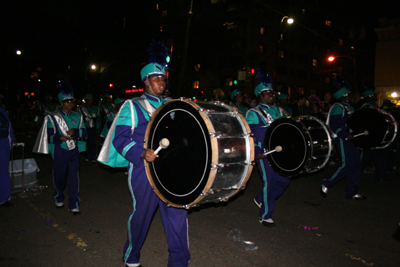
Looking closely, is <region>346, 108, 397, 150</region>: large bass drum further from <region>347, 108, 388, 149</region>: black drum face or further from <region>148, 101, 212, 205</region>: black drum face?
<region>148, 101, 212, 205</region>: black drum face

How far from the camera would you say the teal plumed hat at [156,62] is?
3074 millimetres

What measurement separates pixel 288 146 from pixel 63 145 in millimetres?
3688

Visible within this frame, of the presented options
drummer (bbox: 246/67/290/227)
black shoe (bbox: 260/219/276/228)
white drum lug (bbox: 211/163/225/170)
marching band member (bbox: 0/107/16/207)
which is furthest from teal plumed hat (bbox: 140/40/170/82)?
marching band member (bbox: 0/107/16/207)

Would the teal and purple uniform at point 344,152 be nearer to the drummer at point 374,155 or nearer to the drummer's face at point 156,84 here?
the drummer at point 374,155

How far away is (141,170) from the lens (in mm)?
2898

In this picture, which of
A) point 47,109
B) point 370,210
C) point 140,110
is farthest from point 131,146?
point 47,109

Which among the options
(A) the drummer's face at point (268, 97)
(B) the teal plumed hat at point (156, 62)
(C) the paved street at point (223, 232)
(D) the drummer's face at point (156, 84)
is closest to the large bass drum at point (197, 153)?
(D) the drummer's face at point (156, 84)

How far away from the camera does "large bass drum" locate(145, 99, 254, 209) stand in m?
2.35

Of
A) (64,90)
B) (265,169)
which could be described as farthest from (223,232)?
(64,90)

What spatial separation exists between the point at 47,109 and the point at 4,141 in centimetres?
903

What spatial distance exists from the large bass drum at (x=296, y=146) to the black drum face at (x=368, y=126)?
1673 millimetres

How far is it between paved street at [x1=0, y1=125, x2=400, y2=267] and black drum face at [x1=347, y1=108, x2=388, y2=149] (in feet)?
3.88

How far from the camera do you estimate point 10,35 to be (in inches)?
739

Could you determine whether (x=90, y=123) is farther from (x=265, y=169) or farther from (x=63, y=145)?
(x=265, y=169)
